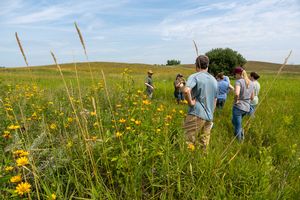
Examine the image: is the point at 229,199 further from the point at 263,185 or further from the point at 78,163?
the point at 78,163

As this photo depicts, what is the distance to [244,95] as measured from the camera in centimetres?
516

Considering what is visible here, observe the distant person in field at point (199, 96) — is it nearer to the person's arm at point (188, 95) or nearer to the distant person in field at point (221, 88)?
the person's arm at point (188, 95)

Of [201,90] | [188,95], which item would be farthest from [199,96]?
[188,95]

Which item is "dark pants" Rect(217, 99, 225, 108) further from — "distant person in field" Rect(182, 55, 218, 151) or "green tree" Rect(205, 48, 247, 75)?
"green tree" Rect(205, 48, 247, 75)

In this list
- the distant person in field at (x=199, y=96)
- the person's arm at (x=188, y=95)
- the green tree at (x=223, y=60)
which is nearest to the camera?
the person's arm at (x=188, y=95)

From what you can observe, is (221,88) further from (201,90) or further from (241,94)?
(201,90)

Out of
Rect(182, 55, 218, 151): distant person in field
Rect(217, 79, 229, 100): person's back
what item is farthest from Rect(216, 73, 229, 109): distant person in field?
Rect(182, 55, 218, 151): distant person in field

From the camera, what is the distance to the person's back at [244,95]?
5.14 metres

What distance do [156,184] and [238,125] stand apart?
3456mm

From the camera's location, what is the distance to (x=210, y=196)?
7.05 feet

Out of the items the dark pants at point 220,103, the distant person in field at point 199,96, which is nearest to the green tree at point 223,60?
the dark pants at point 220,103

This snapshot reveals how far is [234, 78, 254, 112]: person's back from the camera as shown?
5137mm

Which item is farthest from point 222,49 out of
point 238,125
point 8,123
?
point 8,123

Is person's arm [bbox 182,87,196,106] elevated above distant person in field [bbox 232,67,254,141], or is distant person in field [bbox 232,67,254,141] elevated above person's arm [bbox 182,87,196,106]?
person's arm [bbox 182,87,196,106]
